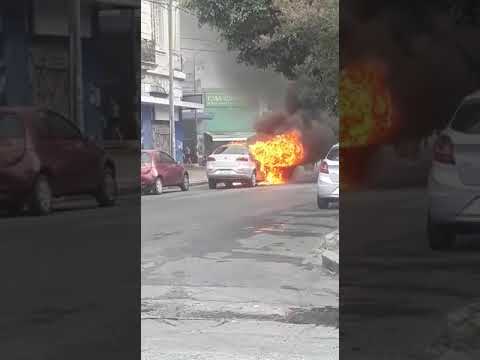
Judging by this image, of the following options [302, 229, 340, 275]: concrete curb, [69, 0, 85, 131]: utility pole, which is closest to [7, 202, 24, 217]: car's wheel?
[69, 0, 85, 131]: utility pole

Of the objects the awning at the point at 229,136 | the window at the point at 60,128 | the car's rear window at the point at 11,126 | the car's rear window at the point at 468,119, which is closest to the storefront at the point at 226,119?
the awning at the point at 229,136

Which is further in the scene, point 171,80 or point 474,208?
point 474,208

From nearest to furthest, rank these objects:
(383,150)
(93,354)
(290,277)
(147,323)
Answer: (93,354) → (147,323) → (290,277) → (383,150)

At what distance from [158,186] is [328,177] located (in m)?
1.24

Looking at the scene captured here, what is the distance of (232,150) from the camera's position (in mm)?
5840

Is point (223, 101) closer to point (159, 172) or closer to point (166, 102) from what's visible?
point (166, 102)

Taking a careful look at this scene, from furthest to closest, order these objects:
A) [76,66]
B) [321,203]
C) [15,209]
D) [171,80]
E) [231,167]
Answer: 1. [15,209]
2. [76,66]
3. [231,167]
4. [321,203]
5. [171,80]

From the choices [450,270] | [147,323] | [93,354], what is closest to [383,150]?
[450,270]

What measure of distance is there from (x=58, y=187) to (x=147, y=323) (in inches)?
63.2

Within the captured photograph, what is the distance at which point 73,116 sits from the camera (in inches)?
240

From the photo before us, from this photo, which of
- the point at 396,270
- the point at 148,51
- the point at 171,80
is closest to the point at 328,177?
the point at 396,270

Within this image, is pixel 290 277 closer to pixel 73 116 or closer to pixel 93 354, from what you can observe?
pixel 93 354

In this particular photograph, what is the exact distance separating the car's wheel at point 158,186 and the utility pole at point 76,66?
0.78 meters

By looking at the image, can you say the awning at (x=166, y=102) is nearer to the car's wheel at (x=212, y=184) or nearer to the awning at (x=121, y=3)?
the car's wheel at (x=212, y=184)
